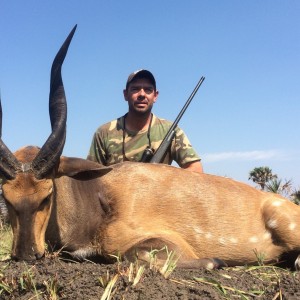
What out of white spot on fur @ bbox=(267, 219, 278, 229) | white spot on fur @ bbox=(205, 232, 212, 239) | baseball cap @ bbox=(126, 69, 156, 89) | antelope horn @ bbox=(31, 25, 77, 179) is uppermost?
baseball cap @ bbox=(126, 69, 156, 89)

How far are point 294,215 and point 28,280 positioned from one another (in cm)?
361

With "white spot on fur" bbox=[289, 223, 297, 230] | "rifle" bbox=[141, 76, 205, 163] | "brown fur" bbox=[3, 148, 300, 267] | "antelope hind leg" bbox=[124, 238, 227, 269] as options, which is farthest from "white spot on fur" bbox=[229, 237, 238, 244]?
"rifle" bbox=[141, 76, 205, 163]

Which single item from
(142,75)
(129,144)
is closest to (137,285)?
(129,144)

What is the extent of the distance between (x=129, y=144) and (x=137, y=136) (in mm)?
208

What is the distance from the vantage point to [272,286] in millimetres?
3504

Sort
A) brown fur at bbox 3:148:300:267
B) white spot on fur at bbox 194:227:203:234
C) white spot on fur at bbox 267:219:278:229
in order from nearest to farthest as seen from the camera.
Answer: brown fur at bbox 3:148:300:267, white spot on fur at bbox 194:227:203:234, white spot on fur at bbox 267:219:278:229

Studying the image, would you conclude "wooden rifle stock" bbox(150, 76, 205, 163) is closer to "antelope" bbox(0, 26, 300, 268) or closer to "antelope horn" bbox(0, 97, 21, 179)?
"antelope" bbox(0, 26, 300, 268)

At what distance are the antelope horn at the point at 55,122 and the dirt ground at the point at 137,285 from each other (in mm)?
1144

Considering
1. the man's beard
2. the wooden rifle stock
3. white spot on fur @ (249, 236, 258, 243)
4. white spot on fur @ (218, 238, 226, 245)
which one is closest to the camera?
white spot on fur @ (218, 238, 226, 245)

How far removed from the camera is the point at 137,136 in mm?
8492

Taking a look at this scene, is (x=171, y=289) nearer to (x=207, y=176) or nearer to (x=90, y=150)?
(x=207, y=176)

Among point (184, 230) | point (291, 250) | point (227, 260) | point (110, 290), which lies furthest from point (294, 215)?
point (110, 290)

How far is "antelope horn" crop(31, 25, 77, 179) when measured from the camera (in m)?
4.65

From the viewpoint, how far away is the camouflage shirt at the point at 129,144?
8.41 metres
